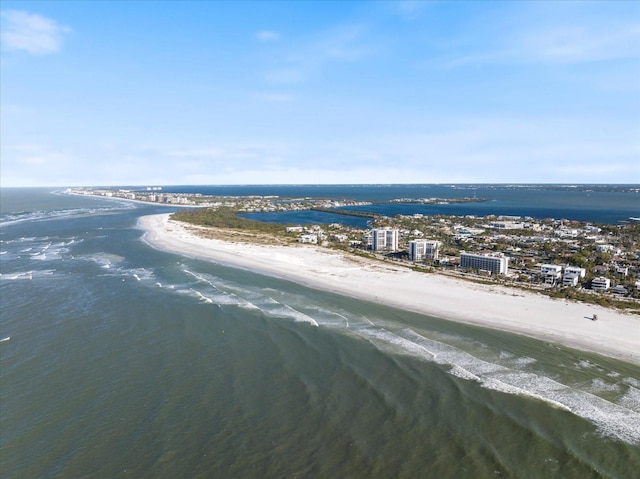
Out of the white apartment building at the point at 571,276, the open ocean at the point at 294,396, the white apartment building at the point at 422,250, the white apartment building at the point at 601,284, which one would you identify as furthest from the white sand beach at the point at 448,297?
the white apartment building at the point at 601,284

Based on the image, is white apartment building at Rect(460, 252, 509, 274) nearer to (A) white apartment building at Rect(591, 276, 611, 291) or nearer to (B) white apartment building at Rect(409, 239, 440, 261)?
(B) white apartment building at Rect(409, 239, 440, 261)

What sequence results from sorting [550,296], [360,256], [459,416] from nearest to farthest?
1. [459,416]
2. [550,296]
3. [360,256]

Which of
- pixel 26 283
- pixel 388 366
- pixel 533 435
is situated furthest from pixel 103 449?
pixel 26 283

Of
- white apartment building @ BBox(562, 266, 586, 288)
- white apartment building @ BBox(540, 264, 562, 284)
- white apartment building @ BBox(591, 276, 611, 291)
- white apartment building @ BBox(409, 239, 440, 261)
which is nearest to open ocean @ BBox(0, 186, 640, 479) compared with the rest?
white apartment building @ BBox(591, 276, 611, 291)

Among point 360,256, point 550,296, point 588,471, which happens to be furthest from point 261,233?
point 588,471

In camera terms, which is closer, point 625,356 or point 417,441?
point 417,441

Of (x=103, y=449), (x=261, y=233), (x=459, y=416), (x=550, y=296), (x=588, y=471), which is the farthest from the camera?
(x=261, y=233)

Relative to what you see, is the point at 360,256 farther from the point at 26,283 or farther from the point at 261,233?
the point at 26,283

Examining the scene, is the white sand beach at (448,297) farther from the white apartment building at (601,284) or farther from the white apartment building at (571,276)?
the white apartment building at (601,284)
